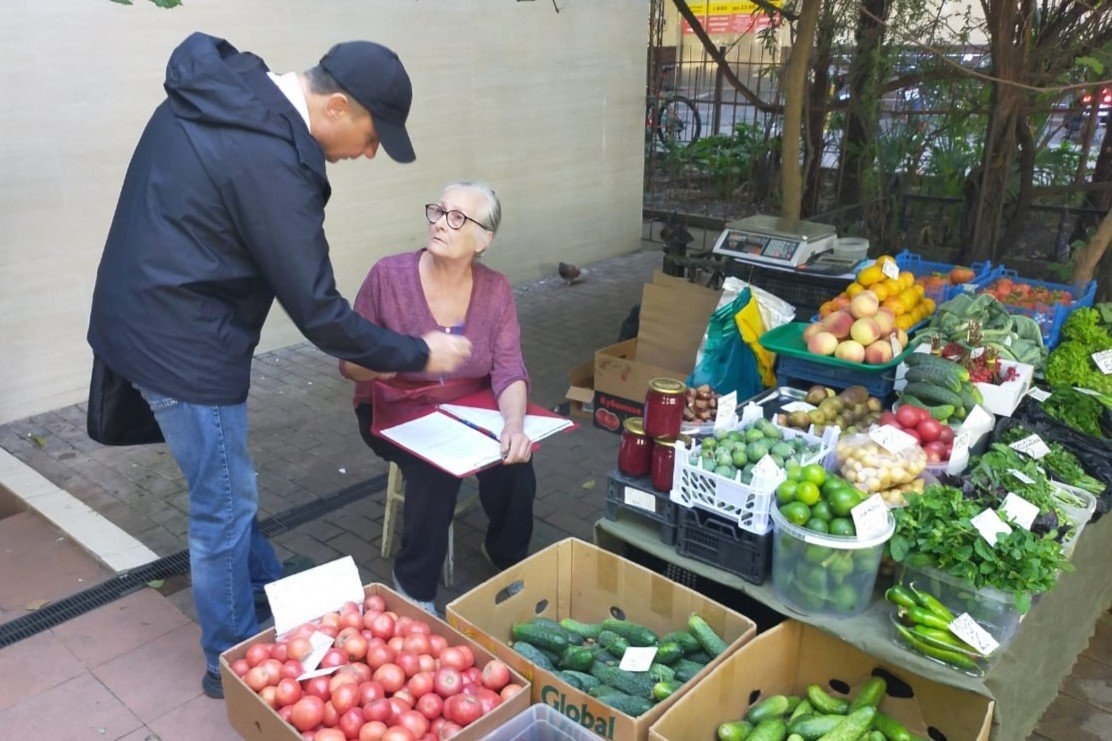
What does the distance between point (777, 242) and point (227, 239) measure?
301 cm

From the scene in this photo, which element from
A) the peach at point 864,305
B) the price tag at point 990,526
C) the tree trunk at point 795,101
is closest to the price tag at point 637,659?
the price tag at point 990,526

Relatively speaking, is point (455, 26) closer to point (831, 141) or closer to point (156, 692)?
point (831, 141)

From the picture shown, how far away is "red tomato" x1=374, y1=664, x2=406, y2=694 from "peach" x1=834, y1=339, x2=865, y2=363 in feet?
6.61

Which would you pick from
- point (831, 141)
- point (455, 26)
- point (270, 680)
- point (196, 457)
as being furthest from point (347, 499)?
point (831, 141)

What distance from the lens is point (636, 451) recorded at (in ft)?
8.51

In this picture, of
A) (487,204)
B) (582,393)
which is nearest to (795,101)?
(582,393)

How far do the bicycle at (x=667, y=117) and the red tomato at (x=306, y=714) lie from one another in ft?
25.0

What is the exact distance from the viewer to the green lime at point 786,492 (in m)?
2.23

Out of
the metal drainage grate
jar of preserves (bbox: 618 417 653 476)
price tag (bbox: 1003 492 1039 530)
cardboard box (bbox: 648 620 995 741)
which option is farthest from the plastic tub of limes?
the metal drainage grate

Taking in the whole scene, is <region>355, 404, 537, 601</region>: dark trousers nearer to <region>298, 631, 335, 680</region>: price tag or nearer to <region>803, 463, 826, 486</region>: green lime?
<region>298, 631, 335, 680</region>: price tag

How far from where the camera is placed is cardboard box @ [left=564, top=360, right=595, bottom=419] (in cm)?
508

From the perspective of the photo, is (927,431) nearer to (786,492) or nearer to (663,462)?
(786,492)

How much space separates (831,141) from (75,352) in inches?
245

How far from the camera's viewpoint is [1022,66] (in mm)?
5035
